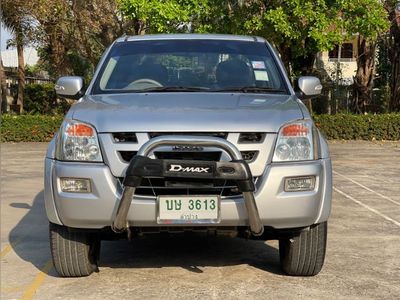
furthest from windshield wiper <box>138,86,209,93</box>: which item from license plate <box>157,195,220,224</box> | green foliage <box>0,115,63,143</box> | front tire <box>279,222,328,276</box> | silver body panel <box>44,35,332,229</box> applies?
green foliage <box>0,115,63,143</box>

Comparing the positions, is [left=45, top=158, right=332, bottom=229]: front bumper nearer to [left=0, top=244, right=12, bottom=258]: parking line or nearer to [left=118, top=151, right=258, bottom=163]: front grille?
[left=118, top=151, right=258, bottom=163]: front grille

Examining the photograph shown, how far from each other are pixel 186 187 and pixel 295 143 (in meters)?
0.84

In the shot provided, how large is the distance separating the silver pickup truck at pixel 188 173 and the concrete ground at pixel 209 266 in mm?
263

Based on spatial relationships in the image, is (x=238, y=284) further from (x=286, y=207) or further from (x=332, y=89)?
(x=332, y=89)

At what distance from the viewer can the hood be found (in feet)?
13.7

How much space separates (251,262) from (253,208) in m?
1.38

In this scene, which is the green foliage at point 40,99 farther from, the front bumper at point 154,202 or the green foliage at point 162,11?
the front bumper at point 154,202

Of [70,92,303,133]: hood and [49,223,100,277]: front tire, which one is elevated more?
[70,92,303,133]: hood

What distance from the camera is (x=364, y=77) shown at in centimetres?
2362

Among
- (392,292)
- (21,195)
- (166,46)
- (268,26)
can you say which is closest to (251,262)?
(392,292)

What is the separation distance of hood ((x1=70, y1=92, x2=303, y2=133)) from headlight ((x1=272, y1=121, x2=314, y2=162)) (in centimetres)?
7

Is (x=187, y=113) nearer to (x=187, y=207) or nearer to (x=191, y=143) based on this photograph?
(x=191, y=143)

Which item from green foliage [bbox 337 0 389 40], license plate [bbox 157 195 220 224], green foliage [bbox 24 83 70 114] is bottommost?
green foliage [bbox 24 83 70 114]

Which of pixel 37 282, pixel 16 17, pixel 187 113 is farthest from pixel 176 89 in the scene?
pixel 16 17
